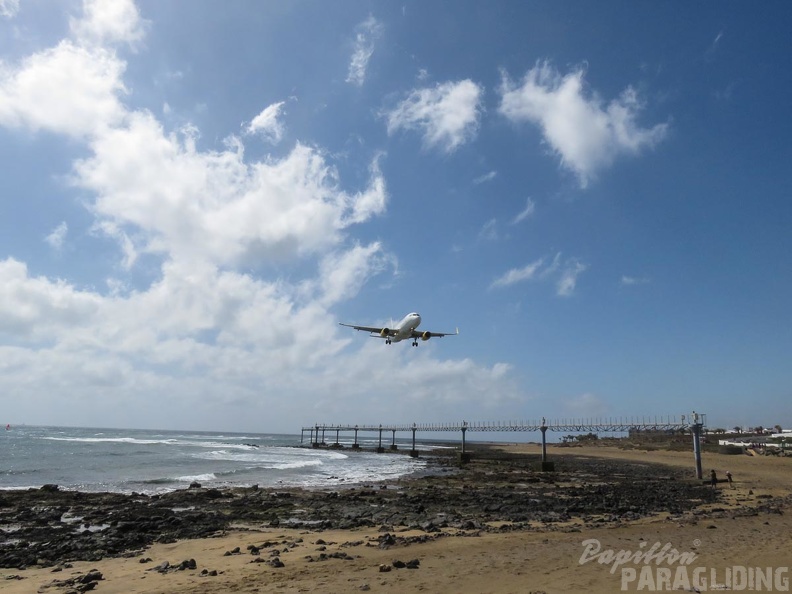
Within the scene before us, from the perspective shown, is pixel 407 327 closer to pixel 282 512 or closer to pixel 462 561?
pixel 282 512

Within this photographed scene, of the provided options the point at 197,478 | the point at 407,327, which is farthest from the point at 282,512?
the point at 407,327

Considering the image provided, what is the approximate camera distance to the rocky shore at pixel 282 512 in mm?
16547

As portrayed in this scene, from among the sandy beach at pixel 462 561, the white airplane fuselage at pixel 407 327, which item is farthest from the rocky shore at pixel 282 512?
the white airplane fuselage at pixel 407 327

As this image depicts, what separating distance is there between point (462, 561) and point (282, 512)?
12.3 meters

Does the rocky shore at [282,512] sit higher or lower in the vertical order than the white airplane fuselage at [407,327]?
lower

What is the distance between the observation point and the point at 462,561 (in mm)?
12297

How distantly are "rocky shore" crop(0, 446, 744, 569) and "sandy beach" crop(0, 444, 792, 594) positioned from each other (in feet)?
2.93

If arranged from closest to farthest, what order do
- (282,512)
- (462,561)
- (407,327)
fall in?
1. (462,561)
2. (282,512)
3. (407,327)

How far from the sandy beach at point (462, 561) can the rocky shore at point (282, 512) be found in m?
0.89

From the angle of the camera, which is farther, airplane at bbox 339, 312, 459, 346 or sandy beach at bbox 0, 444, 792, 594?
airplane at bbox 339, 312, 459, 346

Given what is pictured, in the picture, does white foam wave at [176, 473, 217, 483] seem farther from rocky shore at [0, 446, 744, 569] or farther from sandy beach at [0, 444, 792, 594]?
sandy beach at [0, 444, 792, 594]

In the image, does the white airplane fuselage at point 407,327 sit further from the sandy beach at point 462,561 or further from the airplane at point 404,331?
the sandy beach at point 462,561

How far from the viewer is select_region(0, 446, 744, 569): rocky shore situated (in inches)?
651

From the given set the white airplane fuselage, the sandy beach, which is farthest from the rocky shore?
the white airplane fuselage
